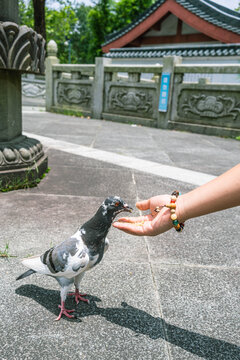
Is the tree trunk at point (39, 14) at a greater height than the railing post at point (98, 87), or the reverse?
the tree trunk at point (39, 14)

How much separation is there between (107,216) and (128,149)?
18.5 ft

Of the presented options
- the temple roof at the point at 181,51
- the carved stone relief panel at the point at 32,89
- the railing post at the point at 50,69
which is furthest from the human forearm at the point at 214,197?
the carved stone relief panel at the point at 32,89

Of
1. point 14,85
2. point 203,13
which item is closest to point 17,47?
point 14,85

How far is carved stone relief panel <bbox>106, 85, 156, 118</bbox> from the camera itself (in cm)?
1187

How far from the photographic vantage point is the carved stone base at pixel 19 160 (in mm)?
3941

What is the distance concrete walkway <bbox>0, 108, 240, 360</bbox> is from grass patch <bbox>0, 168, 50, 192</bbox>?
0.34 feet

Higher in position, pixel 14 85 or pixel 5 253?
pixel 14 85

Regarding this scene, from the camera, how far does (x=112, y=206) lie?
179 cm

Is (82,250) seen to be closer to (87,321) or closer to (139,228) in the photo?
(139,228)

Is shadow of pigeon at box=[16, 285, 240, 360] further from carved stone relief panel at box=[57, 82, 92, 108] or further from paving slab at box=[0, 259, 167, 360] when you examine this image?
carved stone relief panel at box=[57, 82, 92, 108]

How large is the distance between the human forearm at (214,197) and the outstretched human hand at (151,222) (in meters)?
0.09

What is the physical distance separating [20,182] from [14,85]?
4.15 feet

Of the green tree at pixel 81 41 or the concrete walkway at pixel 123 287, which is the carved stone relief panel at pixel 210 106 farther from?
the green tree at pixel 81 41

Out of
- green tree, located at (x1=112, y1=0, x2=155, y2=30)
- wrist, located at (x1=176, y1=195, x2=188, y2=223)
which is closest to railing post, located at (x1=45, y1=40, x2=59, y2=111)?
wrist, located at (x1=176, y1=195, x2=188, y2=223)
